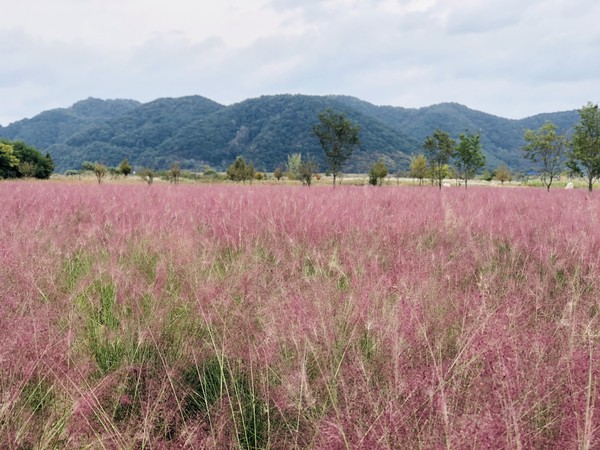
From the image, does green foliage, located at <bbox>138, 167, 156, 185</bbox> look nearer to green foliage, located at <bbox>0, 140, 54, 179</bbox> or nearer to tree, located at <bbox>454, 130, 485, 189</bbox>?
green foliage, located at <bbox>0, 140, 54, 179</bbox>

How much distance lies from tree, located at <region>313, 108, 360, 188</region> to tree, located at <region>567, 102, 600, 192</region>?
1301 centimetres

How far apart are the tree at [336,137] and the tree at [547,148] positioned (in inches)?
428

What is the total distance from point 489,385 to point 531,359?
0.28m

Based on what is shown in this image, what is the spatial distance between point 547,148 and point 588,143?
4.81 meters

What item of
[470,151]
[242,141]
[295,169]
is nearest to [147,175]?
[470,151]

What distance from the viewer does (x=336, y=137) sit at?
28.0m

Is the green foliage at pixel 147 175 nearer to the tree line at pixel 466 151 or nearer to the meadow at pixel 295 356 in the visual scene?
the tree line at pixel 466 151

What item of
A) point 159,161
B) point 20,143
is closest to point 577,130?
point 20,143

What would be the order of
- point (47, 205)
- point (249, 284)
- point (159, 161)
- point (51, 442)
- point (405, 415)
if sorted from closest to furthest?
point (405, 415) < point (51, 442) < point (249, 284) < point (47, 205) < point (159, 161)

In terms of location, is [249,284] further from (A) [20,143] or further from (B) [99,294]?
(A) [20,143]

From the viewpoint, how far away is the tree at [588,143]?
18.5 meters

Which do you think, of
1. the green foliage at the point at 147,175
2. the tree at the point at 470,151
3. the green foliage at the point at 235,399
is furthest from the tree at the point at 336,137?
the green foliage at the point at 235,399

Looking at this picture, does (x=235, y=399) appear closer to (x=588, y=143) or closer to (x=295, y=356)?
(x=295, y=356)

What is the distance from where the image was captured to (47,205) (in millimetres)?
5621
